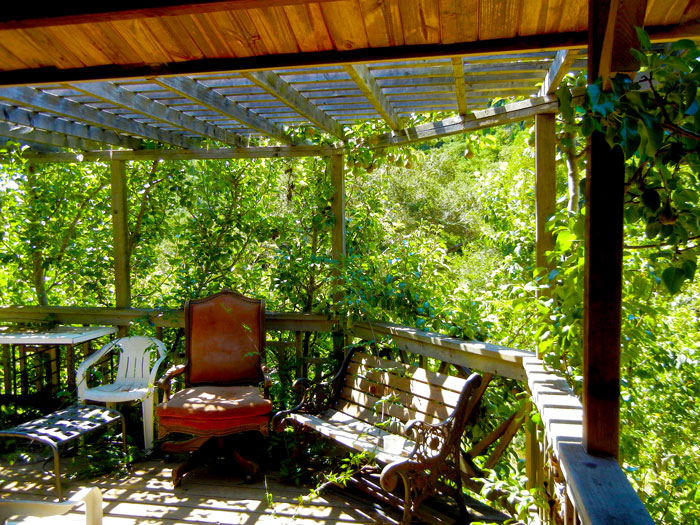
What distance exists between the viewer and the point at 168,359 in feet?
15.6

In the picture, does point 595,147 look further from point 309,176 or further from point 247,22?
point 309,176

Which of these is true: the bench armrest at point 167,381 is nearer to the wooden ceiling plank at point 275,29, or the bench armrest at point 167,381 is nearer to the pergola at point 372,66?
the pergola at point 372,66

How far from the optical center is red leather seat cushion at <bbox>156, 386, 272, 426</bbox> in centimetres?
344

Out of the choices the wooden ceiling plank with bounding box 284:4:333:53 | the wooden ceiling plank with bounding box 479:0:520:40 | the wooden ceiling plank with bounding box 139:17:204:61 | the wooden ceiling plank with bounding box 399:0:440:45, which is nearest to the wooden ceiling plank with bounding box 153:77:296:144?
the wooden ceiling plank with bounding box 139:17:204:61

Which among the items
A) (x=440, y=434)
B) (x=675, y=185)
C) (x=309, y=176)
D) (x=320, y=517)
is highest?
(x=309, y=176)

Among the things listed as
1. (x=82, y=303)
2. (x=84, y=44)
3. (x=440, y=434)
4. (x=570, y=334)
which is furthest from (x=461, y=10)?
(x=82, y=303)

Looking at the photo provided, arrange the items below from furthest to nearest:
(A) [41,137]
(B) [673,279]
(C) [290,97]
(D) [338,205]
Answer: (D) [338,205]
(A) [41,137]
(C) [290,97]
(B) [673,279]

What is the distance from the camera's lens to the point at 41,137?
4.15 metres

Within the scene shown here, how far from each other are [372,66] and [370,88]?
4.2 inches


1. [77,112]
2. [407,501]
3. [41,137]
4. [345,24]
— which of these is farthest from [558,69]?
[41,137]

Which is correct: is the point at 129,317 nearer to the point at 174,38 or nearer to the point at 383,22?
the point at 174,38

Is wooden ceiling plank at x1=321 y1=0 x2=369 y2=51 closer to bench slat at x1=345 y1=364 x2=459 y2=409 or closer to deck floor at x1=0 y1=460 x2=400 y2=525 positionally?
bench slat at x1=345 y1=364 x2=459 y2=409

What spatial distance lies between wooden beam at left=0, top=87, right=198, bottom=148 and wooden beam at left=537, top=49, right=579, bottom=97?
2.74m

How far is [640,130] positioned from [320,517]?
2.65 metres
